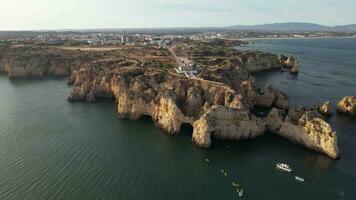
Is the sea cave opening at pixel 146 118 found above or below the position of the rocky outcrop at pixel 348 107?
below

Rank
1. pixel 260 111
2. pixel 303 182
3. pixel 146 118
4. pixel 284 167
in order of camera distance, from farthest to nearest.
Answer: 1. pixel 260 111
2. pixel 146 118
3. pixel 284 167
4. pixel 303 182

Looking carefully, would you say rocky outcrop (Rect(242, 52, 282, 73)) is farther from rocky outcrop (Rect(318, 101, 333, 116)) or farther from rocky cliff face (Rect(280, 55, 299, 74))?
rocky outcrop (Rect(318, 101, 333, 116))

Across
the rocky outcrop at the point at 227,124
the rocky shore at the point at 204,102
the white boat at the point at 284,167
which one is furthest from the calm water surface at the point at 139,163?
the rocky shore at the point at 204,102

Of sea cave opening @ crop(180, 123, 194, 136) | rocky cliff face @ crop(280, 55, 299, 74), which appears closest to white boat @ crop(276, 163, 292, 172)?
sea cave opening @ crop(180, 123, 194, 136)

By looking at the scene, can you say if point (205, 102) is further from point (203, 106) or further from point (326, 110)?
point (326, 110)

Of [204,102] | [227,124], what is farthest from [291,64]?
[227,124]

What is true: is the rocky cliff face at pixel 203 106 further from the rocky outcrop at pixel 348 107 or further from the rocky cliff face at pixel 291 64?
the rocky cliff face at pixel 291 64

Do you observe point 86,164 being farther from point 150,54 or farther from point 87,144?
point 150,54
